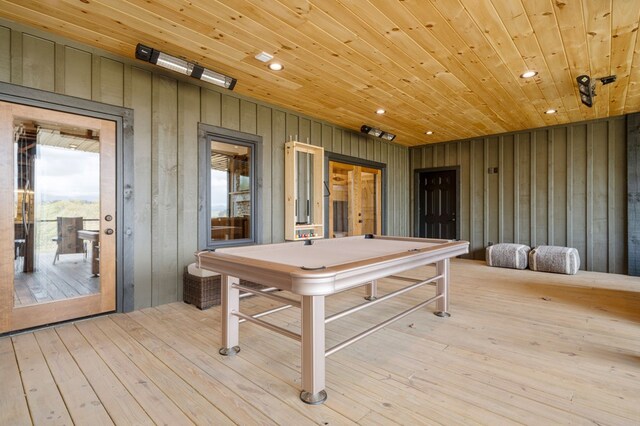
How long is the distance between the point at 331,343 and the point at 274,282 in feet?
3.94

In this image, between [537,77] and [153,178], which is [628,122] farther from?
[153,178]

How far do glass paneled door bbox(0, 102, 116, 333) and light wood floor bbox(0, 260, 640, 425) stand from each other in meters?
0.28

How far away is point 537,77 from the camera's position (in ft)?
13.0

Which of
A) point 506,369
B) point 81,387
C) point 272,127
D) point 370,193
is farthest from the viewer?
point 370,193

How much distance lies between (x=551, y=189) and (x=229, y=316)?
677 cm

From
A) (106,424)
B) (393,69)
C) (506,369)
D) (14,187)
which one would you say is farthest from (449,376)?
(14,187)

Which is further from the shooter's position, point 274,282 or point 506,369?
point 506,369

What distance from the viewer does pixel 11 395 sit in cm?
191

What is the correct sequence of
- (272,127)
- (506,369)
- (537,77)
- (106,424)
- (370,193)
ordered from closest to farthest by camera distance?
(106,424)
(506,369)
(537,77)
(272,127)
(370,193)

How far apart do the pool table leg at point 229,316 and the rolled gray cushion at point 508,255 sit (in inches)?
222

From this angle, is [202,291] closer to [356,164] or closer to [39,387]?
[39,387]

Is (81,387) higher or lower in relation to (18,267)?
lower

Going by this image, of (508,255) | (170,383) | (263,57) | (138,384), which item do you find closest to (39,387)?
(138,384)

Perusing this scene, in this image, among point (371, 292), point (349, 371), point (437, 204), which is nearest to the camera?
point (349, 371)
